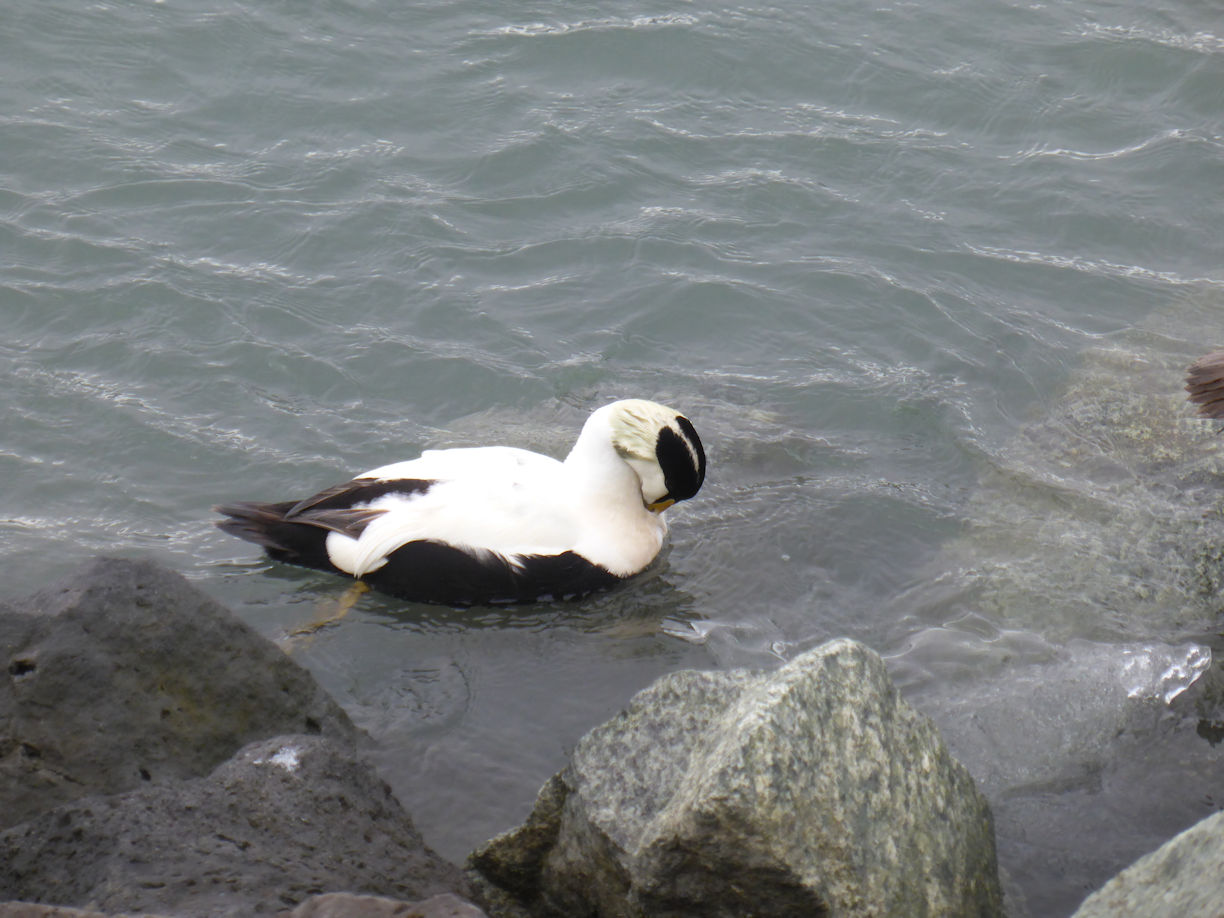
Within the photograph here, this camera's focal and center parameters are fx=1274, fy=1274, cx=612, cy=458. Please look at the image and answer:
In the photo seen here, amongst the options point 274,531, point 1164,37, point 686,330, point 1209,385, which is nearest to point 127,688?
Answer: point 274,531

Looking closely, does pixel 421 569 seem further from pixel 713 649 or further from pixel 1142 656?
pixel 1142 656

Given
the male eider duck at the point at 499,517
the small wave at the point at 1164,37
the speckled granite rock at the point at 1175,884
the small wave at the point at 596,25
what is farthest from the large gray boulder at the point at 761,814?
the small wave at the point at 1164,37

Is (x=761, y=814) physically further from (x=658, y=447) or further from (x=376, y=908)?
(x=658, y=447)

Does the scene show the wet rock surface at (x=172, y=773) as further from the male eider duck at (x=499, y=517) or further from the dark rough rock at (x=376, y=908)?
the male eider duck at (x=499, y=517)

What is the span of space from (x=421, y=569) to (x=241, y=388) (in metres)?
1.87

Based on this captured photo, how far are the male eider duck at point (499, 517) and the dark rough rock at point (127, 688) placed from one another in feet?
5.02

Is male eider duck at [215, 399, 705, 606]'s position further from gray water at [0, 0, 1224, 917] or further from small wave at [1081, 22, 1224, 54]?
small wave at [1081, 22, 1224, 54]

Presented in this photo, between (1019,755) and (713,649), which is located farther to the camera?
(713,649)

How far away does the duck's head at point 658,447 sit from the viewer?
5.27 meters

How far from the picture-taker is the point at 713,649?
16.3 feet

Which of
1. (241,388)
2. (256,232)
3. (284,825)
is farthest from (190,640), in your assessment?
(256,232)

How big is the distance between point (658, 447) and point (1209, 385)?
2138 mm

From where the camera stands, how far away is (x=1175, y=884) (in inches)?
107

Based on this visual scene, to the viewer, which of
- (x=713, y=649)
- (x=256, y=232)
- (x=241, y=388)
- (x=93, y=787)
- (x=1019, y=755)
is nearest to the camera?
(x=93, y=787)
